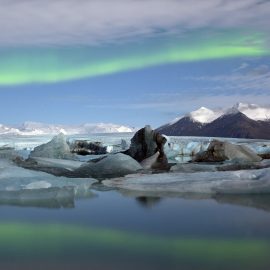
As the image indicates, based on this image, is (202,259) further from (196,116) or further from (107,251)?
(196,116)

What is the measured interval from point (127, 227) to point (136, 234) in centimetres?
34

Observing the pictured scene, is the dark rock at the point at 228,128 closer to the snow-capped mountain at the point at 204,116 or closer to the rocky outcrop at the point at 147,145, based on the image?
the snow-capped mountain at the point at 204,116

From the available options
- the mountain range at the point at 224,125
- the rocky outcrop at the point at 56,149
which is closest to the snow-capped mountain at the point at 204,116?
the mountain range at the point at 224,125

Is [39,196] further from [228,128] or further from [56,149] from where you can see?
[228,128]

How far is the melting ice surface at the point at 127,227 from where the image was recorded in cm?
317

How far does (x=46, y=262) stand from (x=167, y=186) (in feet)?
14.2

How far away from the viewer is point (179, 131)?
182m

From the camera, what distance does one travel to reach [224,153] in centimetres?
1597

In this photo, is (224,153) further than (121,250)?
Yes

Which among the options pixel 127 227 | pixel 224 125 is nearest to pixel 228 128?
pixel 224 125

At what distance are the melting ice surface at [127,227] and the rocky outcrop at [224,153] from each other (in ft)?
27.5

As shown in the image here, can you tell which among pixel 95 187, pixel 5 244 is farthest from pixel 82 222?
pixel 95 187

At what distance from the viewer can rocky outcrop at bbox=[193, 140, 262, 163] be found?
15680 mm

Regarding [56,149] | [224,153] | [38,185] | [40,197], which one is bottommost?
[40,197]
